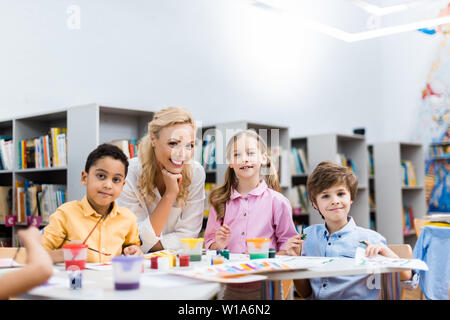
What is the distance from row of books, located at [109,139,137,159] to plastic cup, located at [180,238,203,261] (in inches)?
77.4

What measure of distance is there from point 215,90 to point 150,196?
104 inches

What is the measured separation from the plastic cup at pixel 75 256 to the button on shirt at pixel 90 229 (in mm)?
301

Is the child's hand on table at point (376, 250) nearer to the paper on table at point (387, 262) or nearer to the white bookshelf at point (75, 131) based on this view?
the paper on table at point (387, 262)

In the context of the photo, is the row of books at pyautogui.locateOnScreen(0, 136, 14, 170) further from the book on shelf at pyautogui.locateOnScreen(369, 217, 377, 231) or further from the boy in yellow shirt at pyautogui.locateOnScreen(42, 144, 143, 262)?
the book on shelf at pyautogui.locateOnScreen(369, 217, 377, 231)

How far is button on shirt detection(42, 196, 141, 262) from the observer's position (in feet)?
5.92

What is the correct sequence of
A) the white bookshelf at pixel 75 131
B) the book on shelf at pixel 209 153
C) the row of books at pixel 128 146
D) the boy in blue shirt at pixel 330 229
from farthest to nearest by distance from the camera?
the book on shelf at pixel 209 153 → the row of books at pixel 128 146 → the white bookshelf at pixel 75 131 → the boy in blue shirt at pixel 330 229

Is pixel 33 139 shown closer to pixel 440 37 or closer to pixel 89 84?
pixel 89 84

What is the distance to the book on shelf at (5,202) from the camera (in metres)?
3.58

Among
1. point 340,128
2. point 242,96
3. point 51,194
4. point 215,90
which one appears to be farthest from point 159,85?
point 340,128

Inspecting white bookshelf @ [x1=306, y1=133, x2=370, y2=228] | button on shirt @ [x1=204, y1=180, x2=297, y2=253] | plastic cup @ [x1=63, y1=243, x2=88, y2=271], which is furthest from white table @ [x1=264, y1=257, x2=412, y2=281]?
white bookshelf @ [x1=306, y1=133, x2=370, y2=228]

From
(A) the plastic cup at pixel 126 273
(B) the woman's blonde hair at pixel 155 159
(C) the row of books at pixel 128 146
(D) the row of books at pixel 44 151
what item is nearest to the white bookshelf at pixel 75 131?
(D) the row of books at pixel 44 151

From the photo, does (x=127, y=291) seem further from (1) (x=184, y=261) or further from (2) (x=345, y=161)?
(2) (x=345, y=161)

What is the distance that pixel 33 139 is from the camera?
11.9 feet
